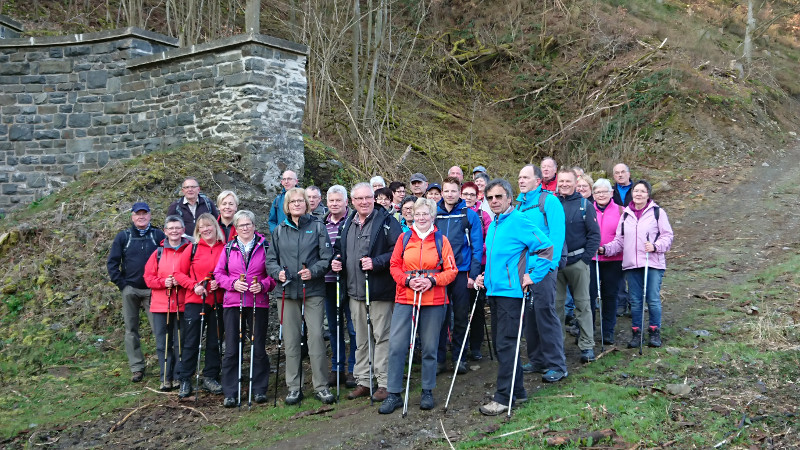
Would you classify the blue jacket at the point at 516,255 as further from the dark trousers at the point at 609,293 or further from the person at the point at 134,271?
the person at the point at 134,271

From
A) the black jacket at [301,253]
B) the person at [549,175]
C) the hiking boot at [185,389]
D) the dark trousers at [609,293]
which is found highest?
the person at [549,175]

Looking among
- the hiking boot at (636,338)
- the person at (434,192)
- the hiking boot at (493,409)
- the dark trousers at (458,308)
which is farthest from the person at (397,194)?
the hiking boot at (636,338)

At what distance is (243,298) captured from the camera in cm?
618

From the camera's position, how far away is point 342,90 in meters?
17.0

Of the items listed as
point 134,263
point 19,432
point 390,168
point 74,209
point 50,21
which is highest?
point 50,21

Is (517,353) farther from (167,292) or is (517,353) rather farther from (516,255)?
(167,292)

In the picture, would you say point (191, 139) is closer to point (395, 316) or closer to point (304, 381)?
point (304, 381)

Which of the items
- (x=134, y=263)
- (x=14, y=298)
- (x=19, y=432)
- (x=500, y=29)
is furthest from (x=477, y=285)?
(x=500, y=29)

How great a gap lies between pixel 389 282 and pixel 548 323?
1.57m

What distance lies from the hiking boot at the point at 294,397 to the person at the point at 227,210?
179 centimetres

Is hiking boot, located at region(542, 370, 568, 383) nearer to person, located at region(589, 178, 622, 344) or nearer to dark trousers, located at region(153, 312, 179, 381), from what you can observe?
person, located at region(589, 178, 622, 344)

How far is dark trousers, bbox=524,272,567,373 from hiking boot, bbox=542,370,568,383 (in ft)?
0.11

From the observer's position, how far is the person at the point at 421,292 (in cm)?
557

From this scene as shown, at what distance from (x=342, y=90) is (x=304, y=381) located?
11559 mm
